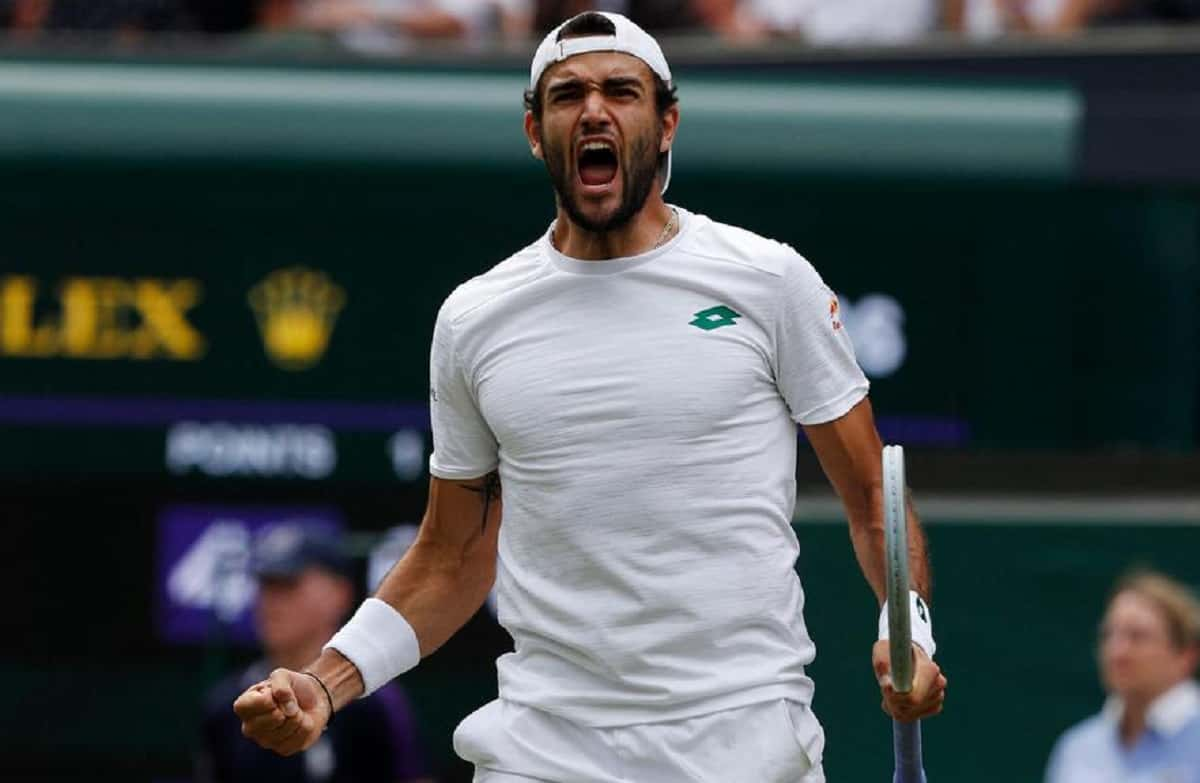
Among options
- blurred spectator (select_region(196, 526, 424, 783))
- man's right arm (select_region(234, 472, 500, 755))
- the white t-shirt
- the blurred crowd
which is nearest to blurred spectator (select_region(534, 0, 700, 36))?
Result: the blurred crowd

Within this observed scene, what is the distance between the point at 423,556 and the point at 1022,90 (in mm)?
4353

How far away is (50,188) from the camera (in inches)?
326

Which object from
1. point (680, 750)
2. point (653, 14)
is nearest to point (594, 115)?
point (680, 750)

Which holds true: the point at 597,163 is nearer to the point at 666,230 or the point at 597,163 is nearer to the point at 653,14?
the point at 666,230

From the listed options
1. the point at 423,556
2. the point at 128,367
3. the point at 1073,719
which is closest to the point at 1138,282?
the point at 1073,719

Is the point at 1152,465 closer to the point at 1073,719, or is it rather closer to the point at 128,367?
the point at 1073,719

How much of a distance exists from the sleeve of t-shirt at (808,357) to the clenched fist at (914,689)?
1.25 feet

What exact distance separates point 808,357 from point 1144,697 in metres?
2.98

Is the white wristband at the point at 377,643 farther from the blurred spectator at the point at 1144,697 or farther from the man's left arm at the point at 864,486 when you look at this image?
the blurred spectator at the point at 1144,697

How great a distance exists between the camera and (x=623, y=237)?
4066 millimetres

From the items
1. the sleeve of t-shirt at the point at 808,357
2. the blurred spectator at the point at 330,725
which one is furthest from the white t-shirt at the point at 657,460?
the blurred spectator at the point at 330,725

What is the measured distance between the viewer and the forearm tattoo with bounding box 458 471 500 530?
4.27 m

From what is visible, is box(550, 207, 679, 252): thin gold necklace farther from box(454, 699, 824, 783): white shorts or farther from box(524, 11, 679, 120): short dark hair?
box(454, 699, 824, 783): white shorts

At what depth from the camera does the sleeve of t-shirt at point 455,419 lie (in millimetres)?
4172
